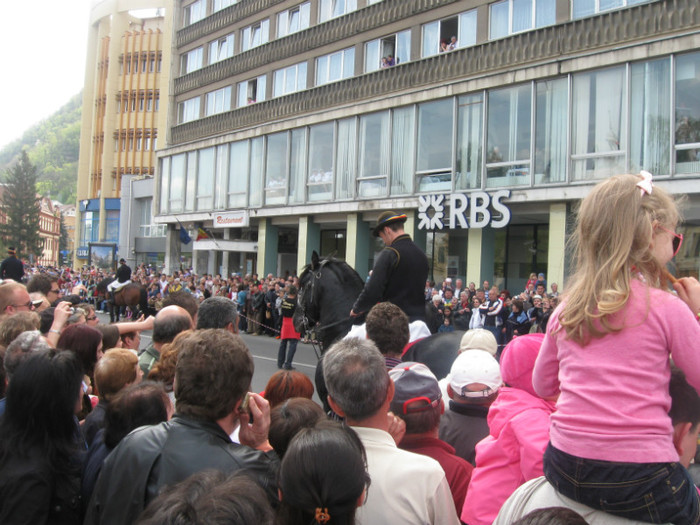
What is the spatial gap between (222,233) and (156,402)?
29.9 meters

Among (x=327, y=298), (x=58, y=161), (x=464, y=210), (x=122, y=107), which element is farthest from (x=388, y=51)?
(x=58, y=161)

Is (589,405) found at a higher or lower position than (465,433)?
higher

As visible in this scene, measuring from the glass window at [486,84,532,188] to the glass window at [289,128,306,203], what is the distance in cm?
956

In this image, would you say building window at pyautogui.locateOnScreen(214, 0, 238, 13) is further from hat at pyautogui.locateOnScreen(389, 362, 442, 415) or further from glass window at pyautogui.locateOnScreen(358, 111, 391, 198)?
hat at pyautogui.locateOnScreen(389, 362, 442, 415)

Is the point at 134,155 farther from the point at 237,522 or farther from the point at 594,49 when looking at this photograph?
the point at 237,522

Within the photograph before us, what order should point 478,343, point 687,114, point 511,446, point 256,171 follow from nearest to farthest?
point 511,446 → point 478,343 → point 687,114 → point 256,171

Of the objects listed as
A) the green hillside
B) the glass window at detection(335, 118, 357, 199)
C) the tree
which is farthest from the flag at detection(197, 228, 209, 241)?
the green hillside

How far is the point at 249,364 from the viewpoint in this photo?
8.41ft

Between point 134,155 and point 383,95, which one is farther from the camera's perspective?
point 134,155

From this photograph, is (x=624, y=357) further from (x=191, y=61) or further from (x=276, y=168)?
(x=191, y=61)

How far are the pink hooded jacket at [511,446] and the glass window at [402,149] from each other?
19.4 metres

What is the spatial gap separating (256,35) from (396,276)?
27.7 m

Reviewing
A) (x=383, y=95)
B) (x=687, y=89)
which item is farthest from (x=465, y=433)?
(x=383, y=95)

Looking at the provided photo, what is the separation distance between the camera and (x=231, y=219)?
29391mm
